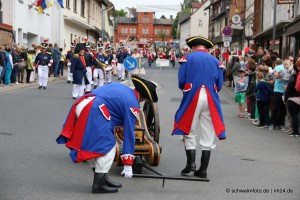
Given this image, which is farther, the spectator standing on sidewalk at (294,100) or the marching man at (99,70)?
the marching man at (99,70)

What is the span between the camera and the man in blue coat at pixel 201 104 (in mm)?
7039

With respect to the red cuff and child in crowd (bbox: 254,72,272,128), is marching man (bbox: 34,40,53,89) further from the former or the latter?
the red cuff

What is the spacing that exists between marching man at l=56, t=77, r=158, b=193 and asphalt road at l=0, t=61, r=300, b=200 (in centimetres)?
37

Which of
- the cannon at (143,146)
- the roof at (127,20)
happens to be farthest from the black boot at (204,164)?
the roof at (127,20)

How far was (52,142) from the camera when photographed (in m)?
9.55

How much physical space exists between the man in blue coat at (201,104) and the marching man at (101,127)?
3.72 ft

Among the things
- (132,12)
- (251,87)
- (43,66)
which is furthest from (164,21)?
(251,87)

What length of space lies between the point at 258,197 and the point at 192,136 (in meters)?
1.31

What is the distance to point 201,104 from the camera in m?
7.05

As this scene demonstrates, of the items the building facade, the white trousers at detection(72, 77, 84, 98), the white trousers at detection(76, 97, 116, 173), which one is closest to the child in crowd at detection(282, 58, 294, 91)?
the white trousers at detection(76, 97, 116, 173)

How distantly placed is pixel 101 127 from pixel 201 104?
5.28 ft

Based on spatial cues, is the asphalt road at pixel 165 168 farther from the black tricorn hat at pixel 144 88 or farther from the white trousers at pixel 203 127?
the black tricorn hat at pixel 144 88

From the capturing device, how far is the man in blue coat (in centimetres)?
704

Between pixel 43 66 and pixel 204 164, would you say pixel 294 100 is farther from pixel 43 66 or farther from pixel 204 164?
pixel 43 66
